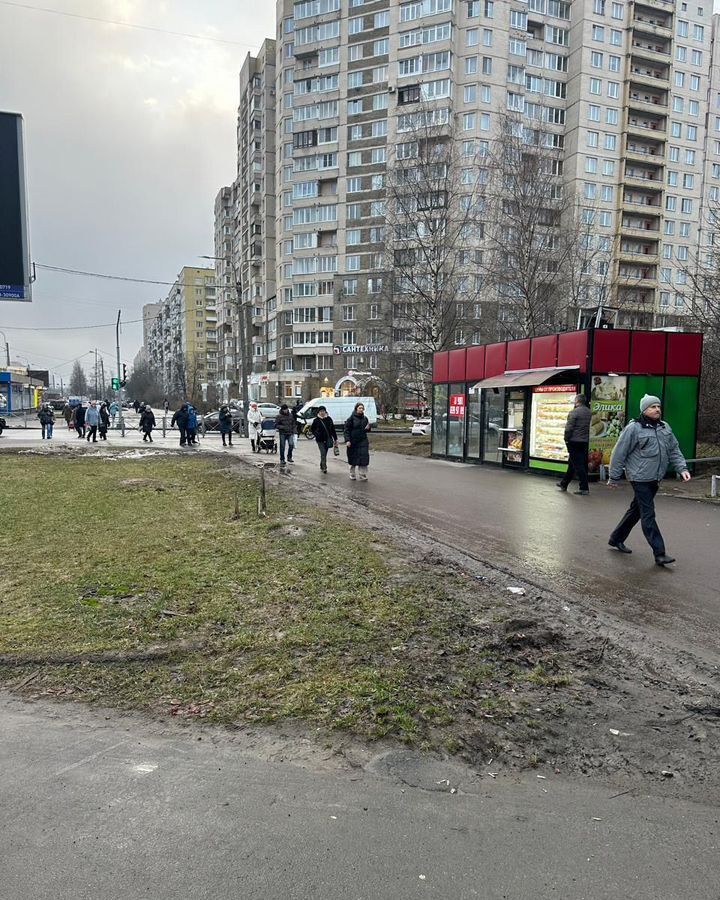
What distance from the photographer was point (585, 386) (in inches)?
531

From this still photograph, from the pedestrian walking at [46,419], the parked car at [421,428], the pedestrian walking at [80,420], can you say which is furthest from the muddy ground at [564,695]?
the pedestrian walking at [80,420]

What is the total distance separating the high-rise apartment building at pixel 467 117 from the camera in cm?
5728

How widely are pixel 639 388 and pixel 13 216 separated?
53.4 ft

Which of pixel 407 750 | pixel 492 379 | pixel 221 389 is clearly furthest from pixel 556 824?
pixel 221 389

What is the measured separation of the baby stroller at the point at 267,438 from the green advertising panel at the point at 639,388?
42.9 feet

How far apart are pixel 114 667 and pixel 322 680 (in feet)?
4.77

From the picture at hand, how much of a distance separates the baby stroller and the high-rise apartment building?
1299 inches

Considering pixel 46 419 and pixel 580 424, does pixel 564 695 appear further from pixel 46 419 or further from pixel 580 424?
pixel 46 419

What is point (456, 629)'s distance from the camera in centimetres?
450

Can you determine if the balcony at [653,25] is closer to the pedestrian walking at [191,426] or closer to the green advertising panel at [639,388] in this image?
the pedestrian walking at [191,426]

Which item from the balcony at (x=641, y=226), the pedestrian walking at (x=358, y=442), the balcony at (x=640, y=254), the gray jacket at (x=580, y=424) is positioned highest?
the balcony at (x=641, y=226)

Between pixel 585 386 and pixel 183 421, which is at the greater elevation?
pixel 585 386

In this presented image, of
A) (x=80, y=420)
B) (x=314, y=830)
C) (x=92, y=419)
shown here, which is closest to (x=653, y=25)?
(x=80, y=420)

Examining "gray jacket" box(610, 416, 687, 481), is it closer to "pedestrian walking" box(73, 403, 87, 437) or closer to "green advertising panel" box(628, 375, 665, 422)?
"green advertising panel" box(628, 375, 665, 422)
